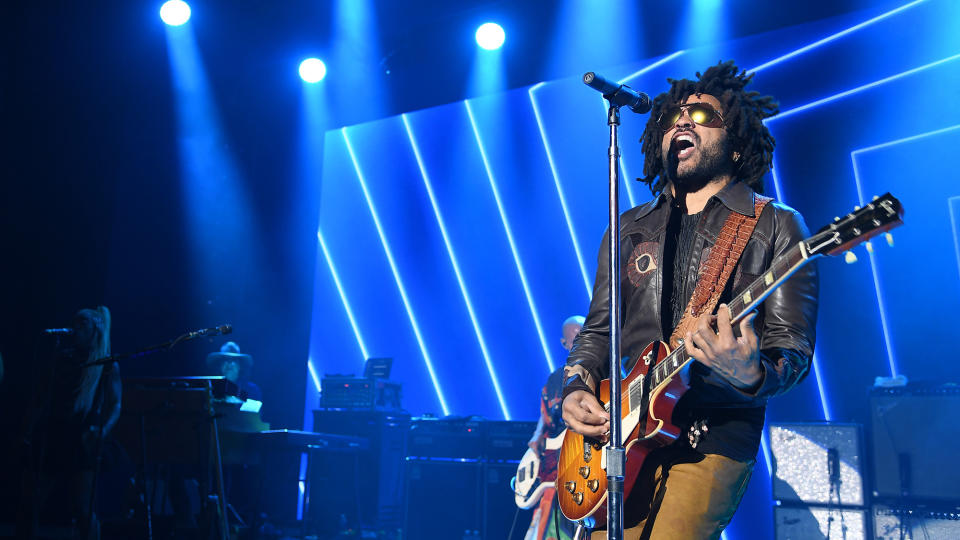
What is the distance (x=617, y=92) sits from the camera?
2.23 metres

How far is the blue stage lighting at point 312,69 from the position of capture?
8.85 meters

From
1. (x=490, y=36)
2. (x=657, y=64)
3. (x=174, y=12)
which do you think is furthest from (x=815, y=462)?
(x=174, y=12)

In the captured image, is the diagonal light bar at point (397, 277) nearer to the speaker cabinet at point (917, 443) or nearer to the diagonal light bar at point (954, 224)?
the speaker cabinet at point (917, 443)

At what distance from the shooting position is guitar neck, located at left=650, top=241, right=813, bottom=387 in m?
1.82

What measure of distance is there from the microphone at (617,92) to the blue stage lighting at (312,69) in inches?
280

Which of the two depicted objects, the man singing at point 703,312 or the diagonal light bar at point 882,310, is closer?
the man singing at point 703,312

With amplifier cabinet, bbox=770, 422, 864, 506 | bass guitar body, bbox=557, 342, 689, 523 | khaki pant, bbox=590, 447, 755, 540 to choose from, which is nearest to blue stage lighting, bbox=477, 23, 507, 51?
amplifier cabinet, bbox=770, 422, 864, 506

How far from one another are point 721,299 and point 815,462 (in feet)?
12.1

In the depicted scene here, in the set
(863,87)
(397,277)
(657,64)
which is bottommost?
(397,277)

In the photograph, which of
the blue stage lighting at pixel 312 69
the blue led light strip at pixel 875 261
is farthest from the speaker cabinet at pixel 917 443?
the blue stage lighting at pixel 312 69

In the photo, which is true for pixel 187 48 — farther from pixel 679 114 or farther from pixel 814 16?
pixel 679 114

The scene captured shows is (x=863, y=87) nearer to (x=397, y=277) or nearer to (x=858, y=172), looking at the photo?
(x=858, y=172)

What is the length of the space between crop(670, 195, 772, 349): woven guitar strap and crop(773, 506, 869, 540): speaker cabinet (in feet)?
12.1

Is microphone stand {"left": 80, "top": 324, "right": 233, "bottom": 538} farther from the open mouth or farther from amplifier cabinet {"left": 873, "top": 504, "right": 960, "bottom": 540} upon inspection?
amplifier cabinet {"left": 873, "top": 504, "right": 960, "bottom": 540}
